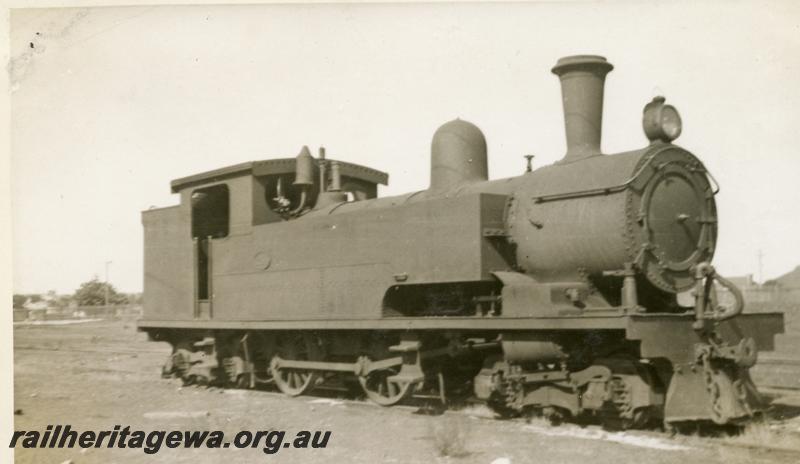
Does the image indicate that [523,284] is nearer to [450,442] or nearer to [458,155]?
[450,442]

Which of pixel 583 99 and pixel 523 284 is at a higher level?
pixel 583 99

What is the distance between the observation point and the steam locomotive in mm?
7070

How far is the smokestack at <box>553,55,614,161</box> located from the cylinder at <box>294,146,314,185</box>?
4221 millimetres

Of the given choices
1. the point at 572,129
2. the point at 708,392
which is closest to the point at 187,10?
the point at 572,129

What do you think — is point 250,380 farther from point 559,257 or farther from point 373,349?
point 559,257

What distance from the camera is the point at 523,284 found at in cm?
750

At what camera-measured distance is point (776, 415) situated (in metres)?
7.88

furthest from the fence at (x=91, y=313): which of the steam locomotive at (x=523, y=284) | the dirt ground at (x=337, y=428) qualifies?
the steam locomotive at (x=523, y=284)

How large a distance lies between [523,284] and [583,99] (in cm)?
215

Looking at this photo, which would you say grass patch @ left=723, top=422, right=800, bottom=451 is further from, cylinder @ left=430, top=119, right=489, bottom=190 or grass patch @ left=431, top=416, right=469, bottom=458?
cylinder @ left=430, top=119, right=489, bottom=190

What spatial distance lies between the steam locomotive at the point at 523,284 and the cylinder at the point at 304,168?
2cm

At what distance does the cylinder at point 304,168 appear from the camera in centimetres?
1095

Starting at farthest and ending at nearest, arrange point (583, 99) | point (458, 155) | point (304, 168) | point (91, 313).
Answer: point (91, 313) < point (304, 168) < point (458, 155) < point (583, 99)

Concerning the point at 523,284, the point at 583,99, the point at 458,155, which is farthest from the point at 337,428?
the point at 583,99
